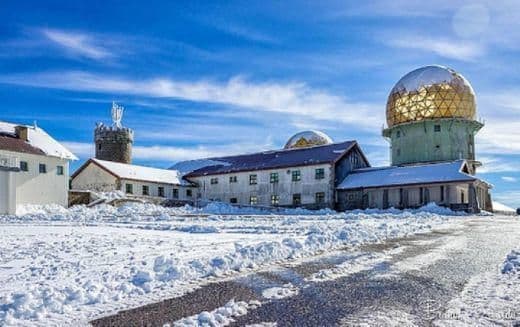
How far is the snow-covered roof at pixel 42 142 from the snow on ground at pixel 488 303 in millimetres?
33773

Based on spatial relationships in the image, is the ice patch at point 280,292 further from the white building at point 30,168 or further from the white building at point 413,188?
the white building at point 413,188

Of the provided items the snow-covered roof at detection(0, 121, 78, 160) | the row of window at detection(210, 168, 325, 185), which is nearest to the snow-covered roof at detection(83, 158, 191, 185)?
the row of window at detection(210, 168, 325, 185)

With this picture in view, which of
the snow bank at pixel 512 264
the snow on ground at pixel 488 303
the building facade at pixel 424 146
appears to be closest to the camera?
the snow on ground at pixel 488 303

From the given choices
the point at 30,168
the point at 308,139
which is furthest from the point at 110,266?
the point at 308,139

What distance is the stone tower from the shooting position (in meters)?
58.3

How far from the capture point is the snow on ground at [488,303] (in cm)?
499

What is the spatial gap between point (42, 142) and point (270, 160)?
823 inches

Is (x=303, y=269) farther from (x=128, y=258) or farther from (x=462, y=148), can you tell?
(x=462, y=148)

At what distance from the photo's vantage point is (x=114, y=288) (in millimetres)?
6344

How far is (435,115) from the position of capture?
4853 cm

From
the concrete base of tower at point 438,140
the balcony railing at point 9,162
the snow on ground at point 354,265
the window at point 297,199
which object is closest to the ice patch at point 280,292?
the snow on ground at point 354,265

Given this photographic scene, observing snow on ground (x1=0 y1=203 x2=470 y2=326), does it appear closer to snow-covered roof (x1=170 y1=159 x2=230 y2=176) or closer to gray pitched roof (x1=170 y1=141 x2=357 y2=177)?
gray pitched roof (x1=170 y1=141 x2=357 y2=177)

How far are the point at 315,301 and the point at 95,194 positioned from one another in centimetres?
3592

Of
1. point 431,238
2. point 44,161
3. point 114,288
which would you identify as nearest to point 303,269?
point 114,288
